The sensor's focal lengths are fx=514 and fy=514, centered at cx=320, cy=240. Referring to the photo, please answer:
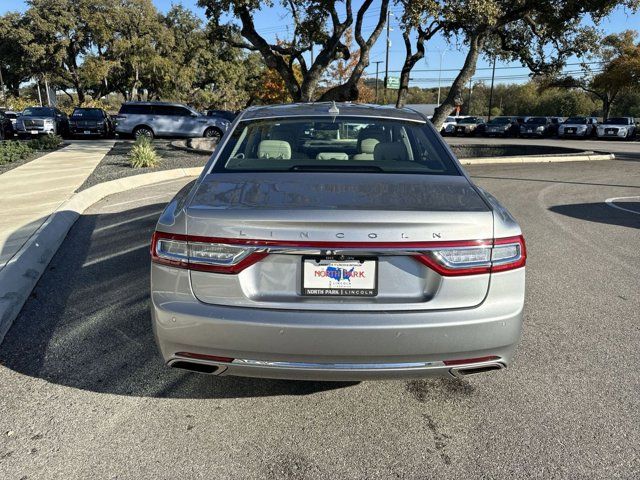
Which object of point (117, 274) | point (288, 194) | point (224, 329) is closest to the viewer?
point (224, 329)

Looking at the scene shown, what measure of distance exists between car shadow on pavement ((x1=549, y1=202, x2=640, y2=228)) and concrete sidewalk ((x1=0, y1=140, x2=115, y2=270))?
26.2ft

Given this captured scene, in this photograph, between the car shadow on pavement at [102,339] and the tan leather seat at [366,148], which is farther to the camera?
the tan leather seat at [366,148]

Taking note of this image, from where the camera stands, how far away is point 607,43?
1593 inches

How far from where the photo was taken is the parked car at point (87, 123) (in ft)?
83.1

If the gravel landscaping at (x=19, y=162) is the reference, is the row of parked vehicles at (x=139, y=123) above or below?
above

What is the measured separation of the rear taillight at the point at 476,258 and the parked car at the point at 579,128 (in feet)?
121

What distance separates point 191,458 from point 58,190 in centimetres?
860

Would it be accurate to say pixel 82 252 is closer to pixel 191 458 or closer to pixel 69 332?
pixel 69 332

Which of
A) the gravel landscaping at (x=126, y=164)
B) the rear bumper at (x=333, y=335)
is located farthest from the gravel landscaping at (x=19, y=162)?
the rear bumper at (x=333, y=335)

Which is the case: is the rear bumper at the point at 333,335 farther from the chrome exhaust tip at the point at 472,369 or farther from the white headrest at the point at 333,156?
the white headrest at the point at 333,156

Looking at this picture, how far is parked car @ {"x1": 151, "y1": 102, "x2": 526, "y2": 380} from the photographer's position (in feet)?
7.80

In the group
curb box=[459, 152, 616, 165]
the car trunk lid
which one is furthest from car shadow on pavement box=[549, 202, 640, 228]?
curb box=[459, 152, 616, 165]

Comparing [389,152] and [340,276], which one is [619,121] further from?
[340,276]

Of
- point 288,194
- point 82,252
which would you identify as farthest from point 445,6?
point 288,194
